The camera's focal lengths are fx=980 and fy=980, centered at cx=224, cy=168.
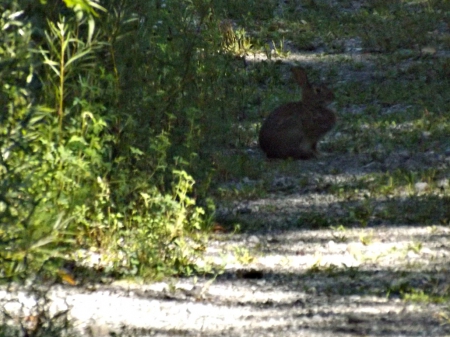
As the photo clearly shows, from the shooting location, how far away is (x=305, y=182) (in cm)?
754

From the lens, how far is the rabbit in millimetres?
8141

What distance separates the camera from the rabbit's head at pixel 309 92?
852cm

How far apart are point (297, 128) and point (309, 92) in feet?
1.76

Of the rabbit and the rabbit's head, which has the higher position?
the rabbit's head

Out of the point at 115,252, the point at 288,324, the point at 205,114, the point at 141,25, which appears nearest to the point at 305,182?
the point at 205,114

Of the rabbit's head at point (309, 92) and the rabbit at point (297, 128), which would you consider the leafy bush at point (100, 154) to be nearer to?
the rabbit at point (297, 128)

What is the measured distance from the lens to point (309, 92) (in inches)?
337

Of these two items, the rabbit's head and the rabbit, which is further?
the rabbit's head

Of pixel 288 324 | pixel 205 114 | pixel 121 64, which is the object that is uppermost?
pixel 121 64

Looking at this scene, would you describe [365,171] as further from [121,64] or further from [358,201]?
[121,64]

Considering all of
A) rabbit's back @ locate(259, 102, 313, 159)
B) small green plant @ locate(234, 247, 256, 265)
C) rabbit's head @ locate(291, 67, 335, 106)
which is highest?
rabbit's head @ locate(291, 67, 335, 106)

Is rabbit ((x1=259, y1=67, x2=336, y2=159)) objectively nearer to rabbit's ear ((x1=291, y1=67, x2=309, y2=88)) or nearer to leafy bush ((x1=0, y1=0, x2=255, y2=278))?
rabbit's ear ((x1=291, y1=67, x2=309, y2=88))

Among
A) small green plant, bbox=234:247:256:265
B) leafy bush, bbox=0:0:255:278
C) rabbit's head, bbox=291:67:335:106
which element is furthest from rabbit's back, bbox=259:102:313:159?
small green plant, bbox=234:247:256:265

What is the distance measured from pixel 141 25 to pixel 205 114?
1158 mm
